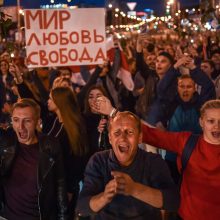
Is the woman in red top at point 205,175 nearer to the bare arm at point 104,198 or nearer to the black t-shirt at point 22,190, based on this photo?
the bare arm at point 104,198

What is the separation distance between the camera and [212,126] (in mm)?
3852

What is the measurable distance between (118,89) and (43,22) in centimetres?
324

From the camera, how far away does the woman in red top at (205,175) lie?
12.2 feet

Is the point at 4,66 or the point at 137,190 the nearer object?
the point at 137,190

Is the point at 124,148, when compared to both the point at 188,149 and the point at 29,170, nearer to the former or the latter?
the point at 188,149

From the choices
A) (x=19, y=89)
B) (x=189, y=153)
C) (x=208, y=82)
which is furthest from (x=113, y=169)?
(x=19, y=89)

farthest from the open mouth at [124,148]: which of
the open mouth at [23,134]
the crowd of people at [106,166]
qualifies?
the open mouth at [23,134]

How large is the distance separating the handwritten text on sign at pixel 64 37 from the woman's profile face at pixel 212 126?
122 inches

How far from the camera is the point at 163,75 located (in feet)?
23.7

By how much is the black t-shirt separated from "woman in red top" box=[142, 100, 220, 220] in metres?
1.06

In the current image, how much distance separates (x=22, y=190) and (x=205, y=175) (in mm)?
1304

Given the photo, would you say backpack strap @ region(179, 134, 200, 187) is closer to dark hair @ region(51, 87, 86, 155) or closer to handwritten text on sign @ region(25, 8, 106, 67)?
dark hair @ region(51, 87, 86, 155)

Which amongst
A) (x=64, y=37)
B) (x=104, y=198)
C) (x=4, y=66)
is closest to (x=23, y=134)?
(x=104, y=198)

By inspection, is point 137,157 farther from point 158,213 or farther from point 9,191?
point 9,191
